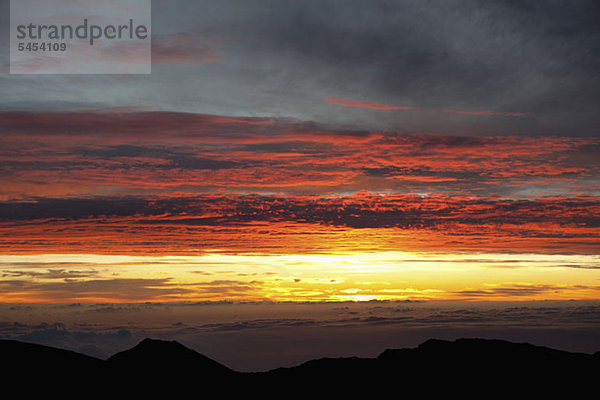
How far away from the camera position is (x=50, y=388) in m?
153

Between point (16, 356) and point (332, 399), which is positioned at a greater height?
point (16, 356)

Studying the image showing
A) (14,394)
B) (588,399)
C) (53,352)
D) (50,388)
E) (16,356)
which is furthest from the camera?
(588,399)

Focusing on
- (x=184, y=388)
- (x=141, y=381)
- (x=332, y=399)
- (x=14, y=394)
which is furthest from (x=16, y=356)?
(x=332, y=399)

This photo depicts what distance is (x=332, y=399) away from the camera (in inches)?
7849

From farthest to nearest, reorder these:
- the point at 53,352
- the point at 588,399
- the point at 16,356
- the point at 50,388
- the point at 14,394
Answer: the point at 588,399
the point at 53,352
the point at 16,356
the point at 50,388
the point at 14,394

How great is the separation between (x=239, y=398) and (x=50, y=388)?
201 ft

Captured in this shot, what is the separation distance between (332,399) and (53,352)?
9605 cm

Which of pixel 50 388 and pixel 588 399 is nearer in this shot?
pixel 50 388

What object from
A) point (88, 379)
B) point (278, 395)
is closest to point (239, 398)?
point (278, 395)

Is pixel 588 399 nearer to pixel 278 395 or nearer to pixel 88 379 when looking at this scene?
pixel 278 395

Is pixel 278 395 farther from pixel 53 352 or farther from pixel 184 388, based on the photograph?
pixel 53 352

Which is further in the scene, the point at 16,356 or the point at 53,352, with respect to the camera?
the point at 53,352

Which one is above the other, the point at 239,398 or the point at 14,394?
the point at 14,394

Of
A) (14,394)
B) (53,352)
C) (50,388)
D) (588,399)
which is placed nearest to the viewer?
(14,394)
